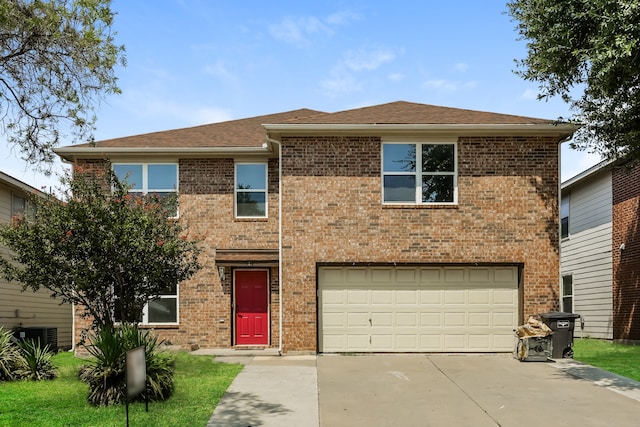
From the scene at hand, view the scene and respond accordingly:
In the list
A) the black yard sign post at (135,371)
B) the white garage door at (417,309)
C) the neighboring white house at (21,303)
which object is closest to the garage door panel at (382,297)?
the white garage door at (417,309)

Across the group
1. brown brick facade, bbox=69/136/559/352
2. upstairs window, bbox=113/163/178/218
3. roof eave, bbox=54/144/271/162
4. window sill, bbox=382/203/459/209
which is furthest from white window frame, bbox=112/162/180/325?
window sill, bbox=382/203/459/209

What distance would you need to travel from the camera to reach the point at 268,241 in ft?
56.0

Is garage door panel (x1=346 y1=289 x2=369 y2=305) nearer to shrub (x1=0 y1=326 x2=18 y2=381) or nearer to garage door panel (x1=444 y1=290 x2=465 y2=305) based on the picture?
garage door panel (x1=444 y1=290 x2=465 y2=305)

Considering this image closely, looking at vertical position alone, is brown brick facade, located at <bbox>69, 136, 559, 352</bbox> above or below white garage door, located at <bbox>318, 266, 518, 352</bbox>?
above

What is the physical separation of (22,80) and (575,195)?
1913cm

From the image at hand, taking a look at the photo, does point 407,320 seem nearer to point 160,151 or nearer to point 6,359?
point 160,151

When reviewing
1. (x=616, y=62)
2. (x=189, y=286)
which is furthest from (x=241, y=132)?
(x=616, y=62)

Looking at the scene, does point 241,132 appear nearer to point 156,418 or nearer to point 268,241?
point 268,241

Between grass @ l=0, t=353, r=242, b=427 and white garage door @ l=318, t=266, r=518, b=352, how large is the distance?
11.4 feet

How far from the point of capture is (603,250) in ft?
69.8

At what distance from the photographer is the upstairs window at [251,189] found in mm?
17203

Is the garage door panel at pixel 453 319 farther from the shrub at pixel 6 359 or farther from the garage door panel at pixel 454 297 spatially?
the shrub at pixel 6 359

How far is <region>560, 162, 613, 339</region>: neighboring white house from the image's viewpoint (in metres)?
20.9

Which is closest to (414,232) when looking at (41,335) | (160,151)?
(160,151)
